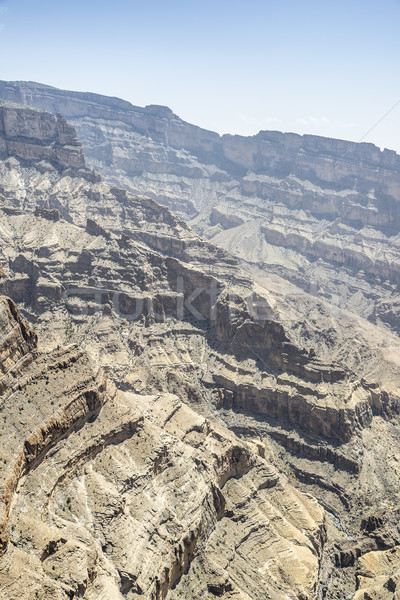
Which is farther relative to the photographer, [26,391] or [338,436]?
[338,436]

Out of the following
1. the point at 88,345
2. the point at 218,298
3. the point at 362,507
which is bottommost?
the point at 362,507

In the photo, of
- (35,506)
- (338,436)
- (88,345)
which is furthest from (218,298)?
(35,506)

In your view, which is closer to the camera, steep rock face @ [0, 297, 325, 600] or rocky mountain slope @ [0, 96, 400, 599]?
steep rock face @ [0, 297, 325, 600]

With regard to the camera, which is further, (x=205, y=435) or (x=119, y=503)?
(x=205, y=435)

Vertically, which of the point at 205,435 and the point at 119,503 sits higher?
the point at 119,503

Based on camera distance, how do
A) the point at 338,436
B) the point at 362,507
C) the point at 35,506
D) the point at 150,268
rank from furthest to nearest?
the point at 150,268 < the point at 338,436 < the point at 362,507 < the point at 35,506

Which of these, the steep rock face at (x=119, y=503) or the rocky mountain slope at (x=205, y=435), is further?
the rocky mountain slope at (x=205, y=435)

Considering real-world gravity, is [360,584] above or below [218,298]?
below

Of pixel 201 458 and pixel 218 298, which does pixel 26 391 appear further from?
pixel 218 298
